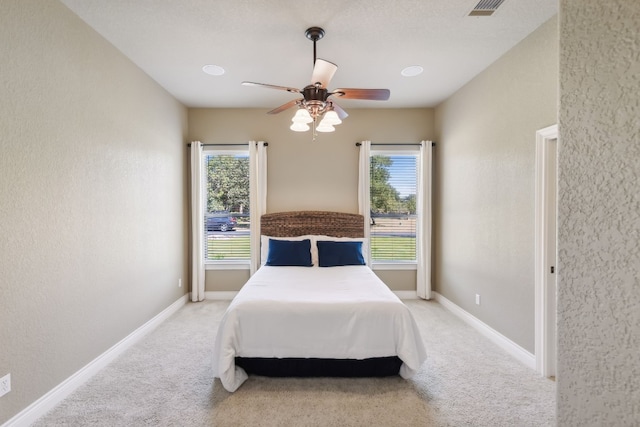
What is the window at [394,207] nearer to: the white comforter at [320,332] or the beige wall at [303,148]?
the beige wall at [303,148]

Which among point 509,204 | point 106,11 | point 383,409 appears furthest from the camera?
point 509,204

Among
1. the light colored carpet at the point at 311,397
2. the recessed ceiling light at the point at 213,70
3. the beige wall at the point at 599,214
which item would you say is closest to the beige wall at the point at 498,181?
the light colored carpet at the point at 311,397

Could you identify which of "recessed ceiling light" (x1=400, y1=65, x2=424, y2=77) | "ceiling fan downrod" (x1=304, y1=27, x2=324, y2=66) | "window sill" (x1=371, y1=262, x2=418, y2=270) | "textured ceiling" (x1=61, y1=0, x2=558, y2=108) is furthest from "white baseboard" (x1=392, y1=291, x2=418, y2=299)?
"ceiling fan downrod" (x1=304, y1=27, x2=324, y2=66)

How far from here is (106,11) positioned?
99.6 inches

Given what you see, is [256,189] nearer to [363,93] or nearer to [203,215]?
[203,215]

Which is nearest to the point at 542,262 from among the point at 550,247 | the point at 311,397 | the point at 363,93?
the point at 550,247

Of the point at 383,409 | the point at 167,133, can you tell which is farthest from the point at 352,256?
the point at 167,133

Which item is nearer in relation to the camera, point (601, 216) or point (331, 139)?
point (601, 216)

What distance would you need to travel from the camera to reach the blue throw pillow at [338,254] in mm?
4109

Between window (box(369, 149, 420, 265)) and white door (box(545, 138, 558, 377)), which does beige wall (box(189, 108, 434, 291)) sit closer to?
window (box(369, 149, 420, 265))

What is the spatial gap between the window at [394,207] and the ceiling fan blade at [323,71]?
99.7 inches

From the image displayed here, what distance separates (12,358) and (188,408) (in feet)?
3.69

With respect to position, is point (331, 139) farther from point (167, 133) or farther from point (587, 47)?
point (587, 47)

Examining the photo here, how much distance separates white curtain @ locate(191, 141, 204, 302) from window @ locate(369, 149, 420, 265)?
101 inches
